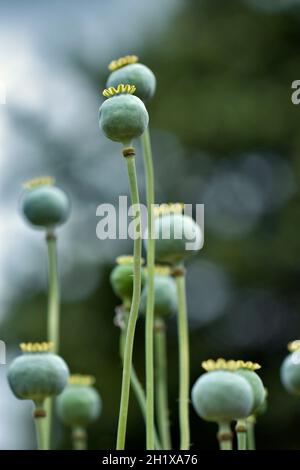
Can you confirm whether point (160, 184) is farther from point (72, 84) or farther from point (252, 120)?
point (72, 84)

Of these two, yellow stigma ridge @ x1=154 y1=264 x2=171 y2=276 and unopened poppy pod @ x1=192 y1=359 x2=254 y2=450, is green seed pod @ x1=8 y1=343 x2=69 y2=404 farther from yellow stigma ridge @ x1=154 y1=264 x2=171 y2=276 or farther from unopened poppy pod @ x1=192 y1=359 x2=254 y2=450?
yellow stigma ridge @ x1=154 y1=264 x2=171 y2=276

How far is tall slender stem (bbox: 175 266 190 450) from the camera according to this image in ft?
2.75

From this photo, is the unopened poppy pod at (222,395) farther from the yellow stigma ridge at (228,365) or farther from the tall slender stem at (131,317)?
the tall slender stem at (131,317)

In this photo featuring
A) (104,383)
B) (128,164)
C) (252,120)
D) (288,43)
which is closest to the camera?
(128,164)

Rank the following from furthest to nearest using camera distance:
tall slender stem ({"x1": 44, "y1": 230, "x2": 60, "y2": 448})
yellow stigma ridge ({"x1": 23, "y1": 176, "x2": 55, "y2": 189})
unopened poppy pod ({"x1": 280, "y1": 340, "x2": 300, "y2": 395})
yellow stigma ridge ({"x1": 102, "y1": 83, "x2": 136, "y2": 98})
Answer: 1. yellow stigma ridge ({"x1": 23, "y1": 176, "x2": 55, "y2": 189})
2. tall slender stem ({"x1": 44, "y1": 230, "x2": 60, "y2": 448})
3. unopened poppy pod ({"x1": 280, "y1": 340, "x2": 300, "y2": 395})
4. yellow stigma ridge ({"x1": 102, "y1": 83, "x2": 136, "y2": 98})

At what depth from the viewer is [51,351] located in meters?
0.94

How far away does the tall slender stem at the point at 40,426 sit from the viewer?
872mm

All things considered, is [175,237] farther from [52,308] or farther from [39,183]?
[39,183]

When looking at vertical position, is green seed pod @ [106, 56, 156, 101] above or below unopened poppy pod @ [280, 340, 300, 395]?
above

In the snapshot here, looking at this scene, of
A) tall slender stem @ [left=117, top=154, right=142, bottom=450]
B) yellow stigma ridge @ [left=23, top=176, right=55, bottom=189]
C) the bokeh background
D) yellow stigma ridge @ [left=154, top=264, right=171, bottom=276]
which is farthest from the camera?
the bokeh background

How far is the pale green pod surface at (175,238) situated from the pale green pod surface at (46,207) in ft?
0.68

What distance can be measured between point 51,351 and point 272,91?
23.3ft

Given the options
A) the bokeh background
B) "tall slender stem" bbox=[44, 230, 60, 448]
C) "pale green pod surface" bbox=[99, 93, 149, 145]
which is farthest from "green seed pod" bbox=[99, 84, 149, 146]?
the bokeh background

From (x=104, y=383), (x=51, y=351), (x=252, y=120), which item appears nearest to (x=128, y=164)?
(x=51, y=351)
